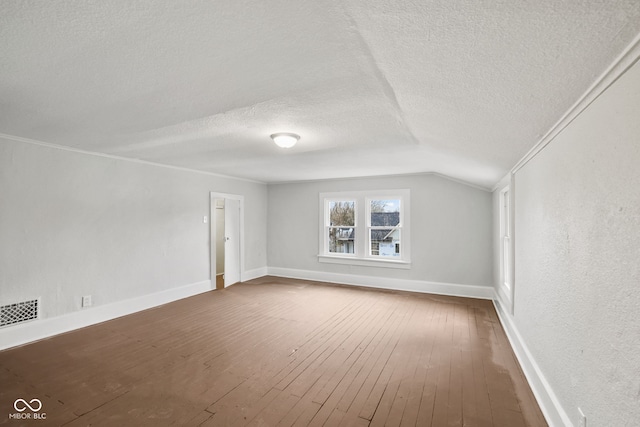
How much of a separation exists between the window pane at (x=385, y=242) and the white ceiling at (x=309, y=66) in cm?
314

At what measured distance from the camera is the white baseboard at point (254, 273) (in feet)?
21.5

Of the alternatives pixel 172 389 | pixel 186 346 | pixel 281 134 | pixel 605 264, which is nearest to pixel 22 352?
pixel 186 346

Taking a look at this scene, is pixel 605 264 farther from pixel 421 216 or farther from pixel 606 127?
pixel 421 216

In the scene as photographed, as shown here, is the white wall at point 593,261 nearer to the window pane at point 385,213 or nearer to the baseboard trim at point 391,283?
the baseboard trim at point 391,283

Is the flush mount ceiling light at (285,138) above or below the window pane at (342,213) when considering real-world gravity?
above

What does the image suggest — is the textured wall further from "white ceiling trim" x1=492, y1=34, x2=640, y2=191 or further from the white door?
the white door

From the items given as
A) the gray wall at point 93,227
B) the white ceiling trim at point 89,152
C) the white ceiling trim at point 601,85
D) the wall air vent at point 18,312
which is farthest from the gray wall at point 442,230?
the wall air vent at point 18,312

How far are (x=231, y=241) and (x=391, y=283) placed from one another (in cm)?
350

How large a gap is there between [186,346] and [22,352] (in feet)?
5.47

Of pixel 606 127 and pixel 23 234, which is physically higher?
pixel 606 127

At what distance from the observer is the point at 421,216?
18.4ft

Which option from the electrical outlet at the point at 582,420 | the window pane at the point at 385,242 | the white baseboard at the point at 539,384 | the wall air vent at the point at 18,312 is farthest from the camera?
the window pane at the point at 385,242

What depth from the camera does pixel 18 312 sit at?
3.25 meters

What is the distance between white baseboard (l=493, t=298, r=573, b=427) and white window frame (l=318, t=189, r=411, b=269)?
8.16 feet
